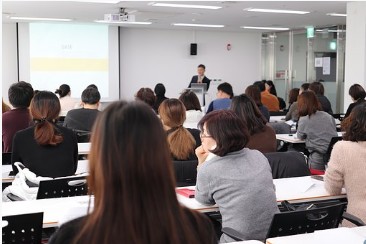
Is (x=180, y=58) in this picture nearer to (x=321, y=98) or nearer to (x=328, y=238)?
(x=321, y=98)

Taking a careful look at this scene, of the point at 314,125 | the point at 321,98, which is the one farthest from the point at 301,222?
the point at 321,98

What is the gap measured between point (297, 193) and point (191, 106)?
3.43 metres

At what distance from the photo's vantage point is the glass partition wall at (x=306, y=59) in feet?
45.1

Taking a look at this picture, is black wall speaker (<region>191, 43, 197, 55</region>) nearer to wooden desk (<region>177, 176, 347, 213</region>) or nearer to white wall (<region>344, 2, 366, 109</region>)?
white wall (<region>344, 2, 366, 109</region>)

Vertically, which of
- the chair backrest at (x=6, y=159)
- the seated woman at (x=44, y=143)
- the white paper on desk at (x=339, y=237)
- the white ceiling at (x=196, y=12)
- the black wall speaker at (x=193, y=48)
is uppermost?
the white ceiling at (x=196, y=12)

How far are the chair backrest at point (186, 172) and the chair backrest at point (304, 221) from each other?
1374 mm

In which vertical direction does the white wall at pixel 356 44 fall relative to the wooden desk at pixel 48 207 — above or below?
above

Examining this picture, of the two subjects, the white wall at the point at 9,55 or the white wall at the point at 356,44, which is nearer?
the white wall at the point at 356,44

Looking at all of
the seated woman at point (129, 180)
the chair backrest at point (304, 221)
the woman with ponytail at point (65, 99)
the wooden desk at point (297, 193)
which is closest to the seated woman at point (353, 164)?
the wooden desk at point (297, 193)

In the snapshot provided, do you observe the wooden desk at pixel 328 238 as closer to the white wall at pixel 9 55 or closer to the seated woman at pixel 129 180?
the seated woman at pixel 129 180

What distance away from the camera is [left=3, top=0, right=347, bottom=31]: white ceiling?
32.4 feet

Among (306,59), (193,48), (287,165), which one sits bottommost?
(287,165)

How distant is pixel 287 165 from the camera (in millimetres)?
4133

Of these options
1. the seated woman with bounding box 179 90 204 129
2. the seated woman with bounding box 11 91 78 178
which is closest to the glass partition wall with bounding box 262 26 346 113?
the seated woman with bounding box 179 90 204 129
